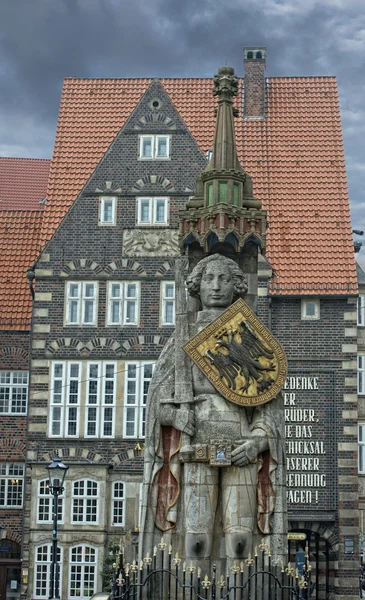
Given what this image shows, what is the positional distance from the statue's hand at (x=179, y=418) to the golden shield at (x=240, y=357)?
0.44 m

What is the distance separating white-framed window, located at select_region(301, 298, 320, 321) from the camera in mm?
29844

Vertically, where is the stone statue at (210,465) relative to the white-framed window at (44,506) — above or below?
below

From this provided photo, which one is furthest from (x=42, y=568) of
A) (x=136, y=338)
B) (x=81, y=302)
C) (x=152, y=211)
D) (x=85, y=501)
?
(x=152, y=211)

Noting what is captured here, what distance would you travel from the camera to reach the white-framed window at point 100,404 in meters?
29.5

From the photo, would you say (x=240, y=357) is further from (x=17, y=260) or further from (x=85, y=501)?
(x=17, y=260)

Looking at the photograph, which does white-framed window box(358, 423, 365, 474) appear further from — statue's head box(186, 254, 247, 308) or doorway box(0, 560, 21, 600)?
statue's head box(186, 254, 247, 308)

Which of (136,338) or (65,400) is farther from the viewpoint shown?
(136,338)

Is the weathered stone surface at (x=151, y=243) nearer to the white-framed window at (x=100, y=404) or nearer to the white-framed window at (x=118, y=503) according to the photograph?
the white-framed window at (x=100, y=404)

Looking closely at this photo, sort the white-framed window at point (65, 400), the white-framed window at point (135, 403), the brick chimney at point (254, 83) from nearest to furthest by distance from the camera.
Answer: the white-framed window at point (135, 403) < the white-framed window at point (65, 400) < the brick chimney at point (254, 83)

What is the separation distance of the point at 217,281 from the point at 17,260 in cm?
2005

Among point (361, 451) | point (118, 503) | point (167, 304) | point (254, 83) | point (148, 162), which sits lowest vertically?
point (118, 503)

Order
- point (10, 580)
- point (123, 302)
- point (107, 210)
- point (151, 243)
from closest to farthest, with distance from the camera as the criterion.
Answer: point (123, 302), point (151, 243), point (107, 210), point (10, 580)

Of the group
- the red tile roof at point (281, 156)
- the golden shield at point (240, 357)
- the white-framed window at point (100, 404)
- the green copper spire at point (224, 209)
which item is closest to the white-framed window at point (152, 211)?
the red tile roof at point (281, 156)

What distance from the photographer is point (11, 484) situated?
1226 inches
